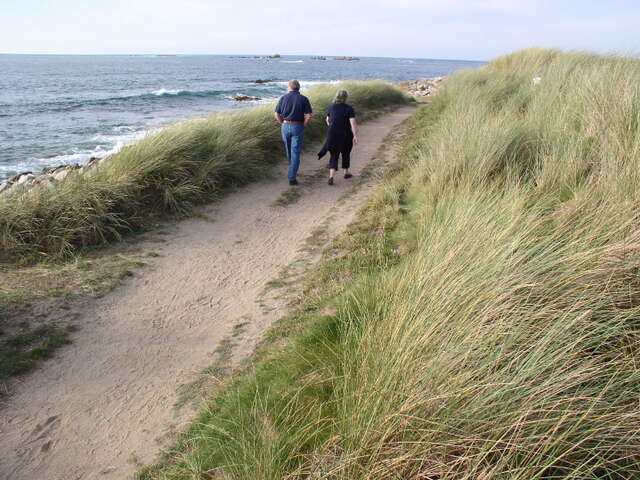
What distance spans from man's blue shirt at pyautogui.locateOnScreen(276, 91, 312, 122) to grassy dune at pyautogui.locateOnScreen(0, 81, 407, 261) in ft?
3.94

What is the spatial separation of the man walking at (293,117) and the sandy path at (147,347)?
77.1 inches

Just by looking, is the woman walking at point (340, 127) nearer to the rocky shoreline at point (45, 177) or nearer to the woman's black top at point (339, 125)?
the woman's black top at point (339, 125)

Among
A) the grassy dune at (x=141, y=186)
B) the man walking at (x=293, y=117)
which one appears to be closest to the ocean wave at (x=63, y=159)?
the grassy dune at (x=141, y=186)

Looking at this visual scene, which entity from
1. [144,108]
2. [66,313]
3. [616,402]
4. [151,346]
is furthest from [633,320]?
[144,108]

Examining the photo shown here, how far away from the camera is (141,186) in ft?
22.1

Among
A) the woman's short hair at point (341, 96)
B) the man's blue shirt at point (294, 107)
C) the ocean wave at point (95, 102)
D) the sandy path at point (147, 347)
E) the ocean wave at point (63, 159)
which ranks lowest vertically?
the sandy path at point (147, 347)

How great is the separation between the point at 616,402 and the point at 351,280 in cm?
289

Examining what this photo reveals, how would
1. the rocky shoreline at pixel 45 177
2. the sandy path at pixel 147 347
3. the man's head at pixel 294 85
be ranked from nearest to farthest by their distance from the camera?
the sandy path at pixel 147 347
the rocky shoreline at pixel 45 177
the man's head at pixel 294 85

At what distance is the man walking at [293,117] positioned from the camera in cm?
831

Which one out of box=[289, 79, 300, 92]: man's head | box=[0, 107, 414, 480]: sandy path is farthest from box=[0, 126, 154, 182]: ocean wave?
box=[0, 107, 414, 480]: sandy path

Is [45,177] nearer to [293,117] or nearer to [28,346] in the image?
[293,117]

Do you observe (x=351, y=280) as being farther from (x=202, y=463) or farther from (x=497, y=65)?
(x=497, y=65)

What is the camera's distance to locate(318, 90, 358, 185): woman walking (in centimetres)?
852

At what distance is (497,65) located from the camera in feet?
72.9
